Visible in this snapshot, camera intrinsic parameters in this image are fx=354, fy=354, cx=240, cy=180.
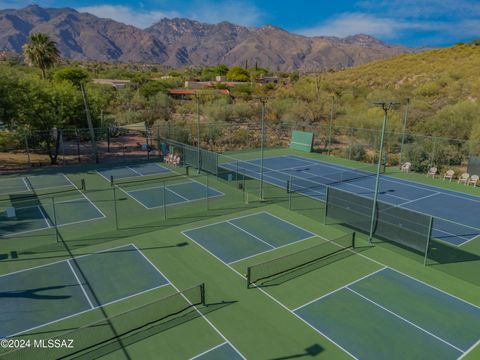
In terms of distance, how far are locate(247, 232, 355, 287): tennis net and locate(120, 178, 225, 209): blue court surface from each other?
898cm

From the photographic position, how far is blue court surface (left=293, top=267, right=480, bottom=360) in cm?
957

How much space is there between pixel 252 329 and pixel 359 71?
84.5 meters

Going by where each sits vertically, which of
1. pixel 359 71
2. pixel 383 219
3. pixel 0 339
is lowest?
pixel 0 339

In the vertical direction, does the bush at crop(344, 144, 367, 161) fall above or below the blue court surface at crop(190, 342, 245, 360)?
above

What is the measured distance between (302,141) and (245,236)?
2303cm

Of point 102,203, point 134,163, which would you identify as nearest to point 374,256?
point 102,203

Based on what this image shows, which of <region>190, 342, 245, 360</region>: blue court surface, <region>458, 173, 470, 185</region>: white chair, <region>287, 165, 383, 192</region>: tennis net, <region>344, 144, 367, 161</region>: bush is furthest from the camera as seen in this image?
<region>344, 144, 367, 161</region>: bush

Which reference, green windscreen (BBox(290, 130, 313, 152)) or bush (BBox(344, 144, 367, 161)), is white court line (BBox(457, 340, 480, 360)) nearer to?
bush (BBox(344, 144, 367, 161))

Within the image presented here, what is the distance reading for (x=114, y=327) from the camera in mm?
10023

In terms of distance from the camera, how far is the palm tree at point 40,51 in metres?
44.2

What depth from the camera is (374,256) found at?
575 inches

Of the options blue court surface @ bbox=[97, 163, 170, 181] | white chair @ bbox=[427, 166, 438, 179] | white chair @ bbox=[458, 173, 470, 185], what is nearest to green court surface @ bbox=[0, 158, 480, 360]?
blue court surface @ bbox=[97, 163, 170, 181]

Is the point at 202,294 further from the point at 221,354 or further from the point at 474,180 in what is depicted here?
the point at 474,180

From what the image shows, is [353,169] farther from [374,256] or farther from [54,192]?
[54,192]
